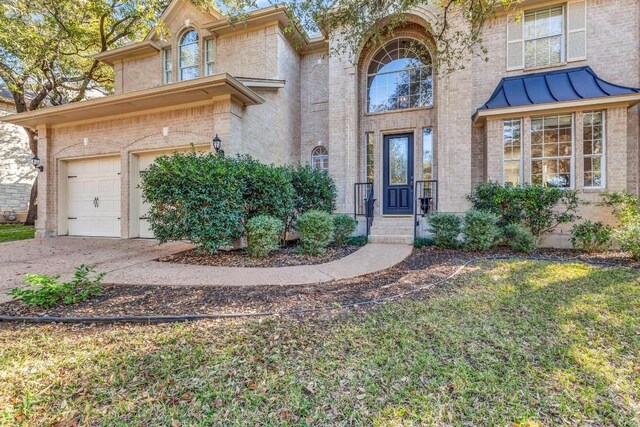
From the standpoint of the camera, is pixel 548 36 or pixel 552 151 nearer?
pixel 552 151

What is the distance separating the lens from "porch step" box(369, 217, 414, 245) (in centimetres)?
773

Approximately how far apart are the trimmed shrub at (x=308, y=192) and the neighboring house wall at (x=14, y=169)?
1452 cm

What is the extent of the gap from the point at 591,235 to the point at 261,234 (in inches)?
283

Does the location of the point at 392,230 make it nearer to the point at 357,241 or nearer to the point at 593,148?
the point at 357,241

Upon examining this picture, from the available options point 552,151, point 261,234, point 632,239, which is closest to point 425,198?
point 552,151

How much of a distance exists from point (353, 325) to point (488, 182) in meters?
6.71

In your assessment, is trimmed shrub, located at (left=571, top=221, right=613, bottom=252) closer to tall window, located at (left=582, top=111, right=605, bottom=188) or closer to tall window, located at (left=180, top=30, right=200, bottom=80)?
tall window, located at (left=582, top=111, right=605, bottom=188)

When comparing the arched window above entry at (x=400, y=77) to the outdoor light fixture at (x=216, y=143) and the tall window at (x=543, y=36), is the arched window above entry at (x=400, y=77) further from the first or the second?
the outdoor light fixture at (x=216, y=143)

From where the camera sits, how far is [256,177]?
6.31m

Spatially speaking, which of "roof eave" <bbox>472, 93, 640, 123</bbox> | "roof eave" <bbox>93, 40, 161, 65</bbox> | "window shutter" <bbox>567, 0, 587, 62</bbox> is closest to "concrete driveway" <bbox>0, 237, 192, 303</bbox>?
"roof eave" <bbox>93, 40, 161, 65</bbox>

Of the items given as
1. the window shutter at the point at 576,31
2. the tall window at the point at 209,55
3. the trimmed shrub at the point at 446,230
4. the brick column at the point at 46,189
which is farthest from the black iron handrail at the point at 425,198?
the brick column at the point at 46,189

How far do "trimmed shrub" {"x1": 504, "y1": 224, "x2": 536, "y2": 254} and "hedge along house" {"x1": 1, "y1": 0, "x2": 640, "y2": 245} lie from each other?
5.08ft

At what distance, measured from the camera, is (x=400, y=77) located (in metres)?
9.62

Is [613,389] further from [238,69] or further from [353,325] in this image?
[238,69]
